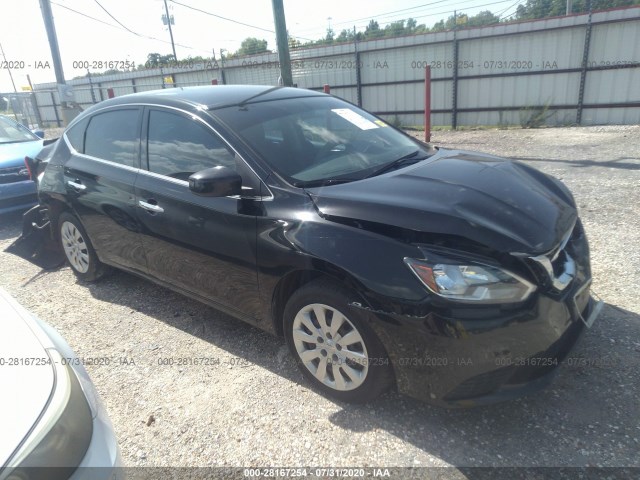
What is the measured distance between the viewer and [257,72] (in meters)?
17.8

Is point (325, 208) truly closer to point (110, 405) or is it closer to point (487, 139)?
point (110, 405)

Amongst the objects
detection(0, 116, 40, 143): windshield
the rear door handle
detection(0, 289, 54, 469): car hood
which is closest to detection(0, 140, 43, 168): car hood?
detection(0, 116, 40, 143): windshield

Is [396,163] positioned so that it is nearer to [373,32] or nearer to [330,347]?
[330,347]

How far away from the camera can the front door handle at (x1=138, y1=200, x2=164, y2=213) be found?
3.30 m

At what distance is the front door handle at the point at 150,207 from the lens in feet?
10.8

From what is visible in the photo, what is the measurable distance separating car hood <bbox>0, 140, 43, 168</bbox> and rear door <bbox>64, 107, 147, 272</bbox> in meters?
2.96

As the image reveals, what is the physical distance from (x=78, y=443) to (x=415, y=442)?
1.58 meters

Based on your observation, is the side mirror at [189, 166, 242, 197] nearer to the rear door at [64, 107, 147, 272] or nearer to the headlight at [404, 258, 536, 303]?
the rear door at [64, 107, 147, 272]

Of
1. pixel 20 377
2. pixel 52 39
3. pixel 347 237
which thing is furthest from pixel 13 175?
pixel 52 39

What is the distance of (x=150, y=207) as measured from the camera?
3.37 meters

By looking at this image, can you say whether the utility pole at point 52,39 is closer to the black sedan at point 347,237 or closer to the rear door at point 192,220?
the black sedan at point 347,237

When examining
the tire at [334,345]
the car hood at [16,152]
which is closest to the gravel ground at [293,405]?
the tire at [334,345]

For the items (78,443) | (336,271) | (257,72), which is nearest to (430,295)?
(336,271)

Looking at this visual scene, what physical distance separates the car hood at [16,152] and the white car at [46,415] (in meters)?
5.64
